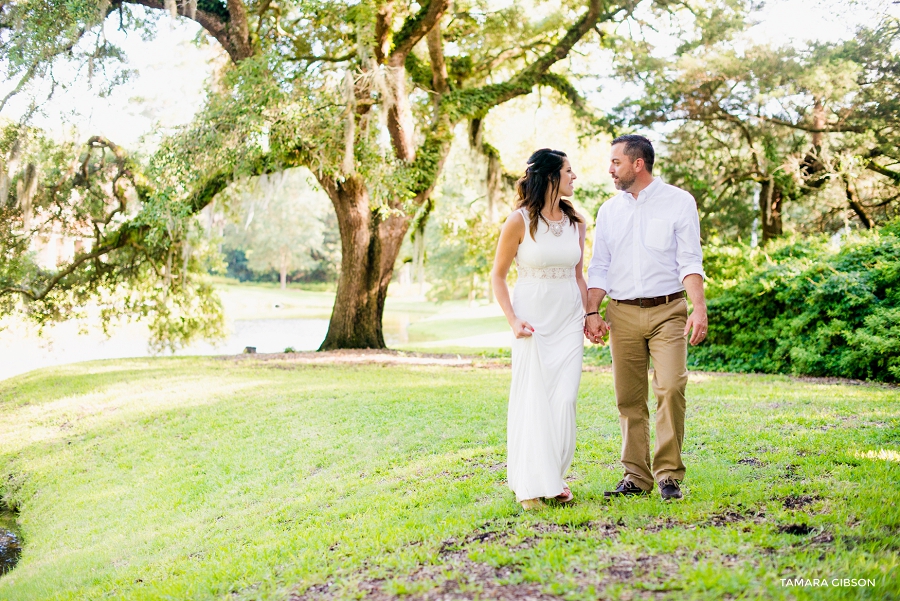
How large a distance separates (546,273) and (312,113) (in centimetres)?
843

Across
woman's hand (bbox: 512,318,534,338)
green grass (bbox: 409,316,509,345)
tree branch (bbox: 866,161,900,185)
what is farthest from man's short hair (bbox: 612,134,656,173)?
green grass (bbox: 409,316,509,345)

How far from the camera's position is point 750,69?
1383 centimetres

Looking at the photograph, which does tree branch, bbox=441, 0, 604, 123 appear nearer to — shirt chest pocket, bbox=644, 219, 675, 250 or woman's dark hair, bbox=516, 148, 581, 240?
woman's dark hair, bbox=516, 148, 581, 240

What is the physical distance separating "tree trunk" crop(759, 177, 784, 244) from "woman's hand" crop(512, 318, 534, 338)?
44.9ft

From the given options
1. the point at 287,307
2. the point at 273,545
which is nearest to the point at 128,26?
the point at 273,545

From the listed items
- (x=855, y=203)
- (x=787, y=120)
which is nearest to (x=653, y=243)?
(x=787, y=120)

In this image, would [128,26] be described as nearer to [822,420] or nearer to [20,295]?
[20,295]

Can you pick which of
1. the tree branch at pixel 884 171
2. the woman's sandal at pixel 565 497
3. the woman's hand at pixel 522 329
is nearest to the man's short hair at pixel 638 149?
the woman's hand at pixel 522 329

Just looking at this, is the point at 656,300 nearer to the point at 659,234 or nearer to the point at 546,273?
the point at 659,234

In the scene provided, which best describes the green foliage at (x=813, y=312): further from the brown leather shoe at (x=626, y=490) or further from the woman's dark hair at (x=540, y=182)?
the woman's dark hair at (x=540, y=182)

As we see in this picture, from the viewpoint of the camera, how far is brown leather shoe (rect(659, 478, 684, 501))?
4355 mm

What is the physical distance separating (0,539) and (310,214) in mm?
46403

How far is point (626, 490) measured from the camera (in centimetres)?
455

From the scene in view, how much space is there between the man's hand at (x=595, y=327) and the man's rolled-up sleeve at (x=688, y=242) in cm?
53
